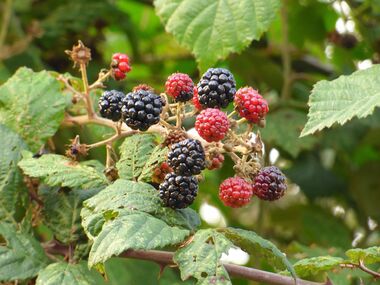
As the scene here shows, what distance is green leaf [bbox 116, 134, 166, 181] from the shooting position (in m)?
1.59

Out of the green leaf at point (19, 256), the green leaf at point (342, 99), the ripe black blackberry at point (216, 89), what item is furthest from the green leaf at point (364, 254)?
the green leaf at point (19, 256)

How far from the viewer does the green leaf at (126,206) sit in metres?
1.46

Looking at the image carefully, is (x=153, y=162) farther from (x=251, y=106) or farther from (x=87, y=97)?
(x=87, y=97)

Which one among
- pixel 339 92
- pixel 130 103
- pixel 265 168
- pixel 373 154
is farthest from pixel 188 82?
pixel 373 154

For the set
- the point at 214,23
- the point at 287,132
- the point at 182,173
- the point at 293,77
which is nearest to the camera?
the point at 182,173

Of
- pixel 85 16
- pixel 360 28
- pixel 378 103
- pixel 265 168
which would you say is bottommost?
pixel 85 16

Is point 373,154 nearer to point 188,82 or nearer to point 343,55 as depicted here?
point 343,55

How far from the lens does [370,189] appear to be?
3.38 metres

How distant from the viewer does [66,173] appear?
1636 millimetres

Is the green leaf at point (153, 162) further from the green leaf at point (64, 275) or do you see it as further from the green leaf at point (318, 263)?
the green leaf at point (318, 263)

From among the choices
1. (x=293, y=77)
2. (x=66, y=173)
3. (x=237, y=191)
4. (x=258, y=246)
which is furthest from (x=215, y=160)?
(x=293, y=77)

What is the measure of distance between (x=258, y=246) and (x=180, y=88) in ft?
1.13

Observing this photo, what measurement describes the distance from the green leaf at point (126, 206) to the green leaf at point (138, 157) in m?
0.05

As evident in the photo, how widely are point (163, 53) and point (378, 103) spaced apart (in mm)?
2549
